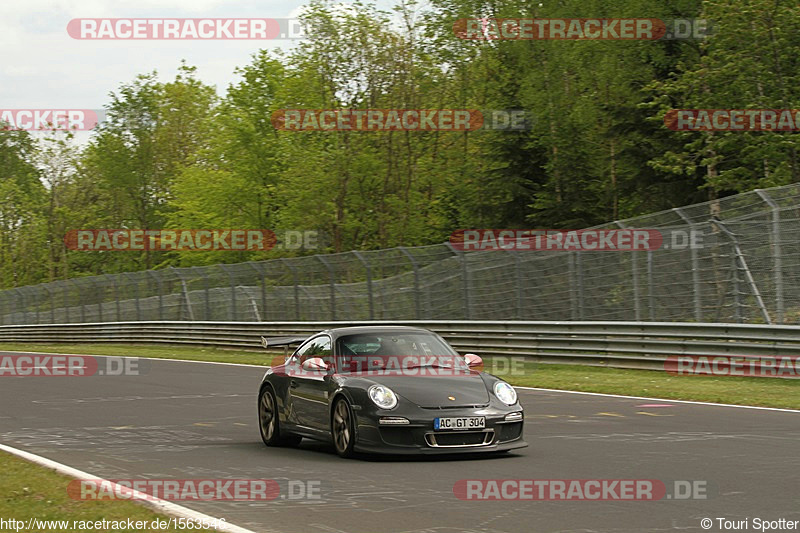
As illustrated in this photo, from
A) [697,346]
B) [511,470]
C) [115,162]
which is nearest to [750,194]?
[697,346]

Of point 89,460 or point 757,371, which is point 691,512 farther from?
point 757,371

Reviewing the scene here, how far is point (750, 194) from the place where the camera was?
1981 centimetres

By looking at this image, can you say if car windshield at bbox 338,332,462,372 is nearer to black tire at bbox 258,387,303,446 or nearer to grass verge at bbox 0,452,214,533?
black tire at bbox 258,387,303,446

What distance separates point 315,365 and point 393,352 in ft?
2.56

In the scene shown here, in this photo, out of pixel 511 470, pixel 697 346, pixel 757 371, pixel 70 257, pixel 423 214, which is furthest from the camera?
pixel 70 257

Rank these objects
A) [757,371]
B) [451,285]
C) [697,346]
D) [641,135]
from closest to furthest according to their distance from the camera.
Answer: [757,371] → [697,346] → [451,285] → [641,135]

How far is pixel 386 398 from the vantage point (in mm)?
10328

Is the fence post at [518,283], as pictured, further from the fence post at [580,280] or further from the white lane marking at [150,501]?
the white lane marking at [150,501]

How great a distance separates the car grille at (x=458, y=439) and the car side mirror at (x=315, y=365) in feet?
5.17

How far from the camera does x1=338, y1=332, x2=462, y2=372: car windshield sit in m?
11.3

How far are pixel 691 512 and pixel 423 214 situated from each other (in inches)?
1859

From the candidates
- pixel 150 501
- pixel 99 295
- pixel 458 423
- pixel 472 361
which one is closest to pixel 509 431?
pixel 458 423

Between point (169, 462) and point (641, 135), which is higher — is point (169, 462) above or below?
below

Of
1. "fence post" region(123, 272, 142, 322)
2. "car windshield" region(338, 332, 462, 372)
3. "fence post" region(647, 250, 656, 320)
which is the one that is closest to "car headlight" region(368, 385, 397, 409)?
"car windshield" region(338, 332, 462, 372)
